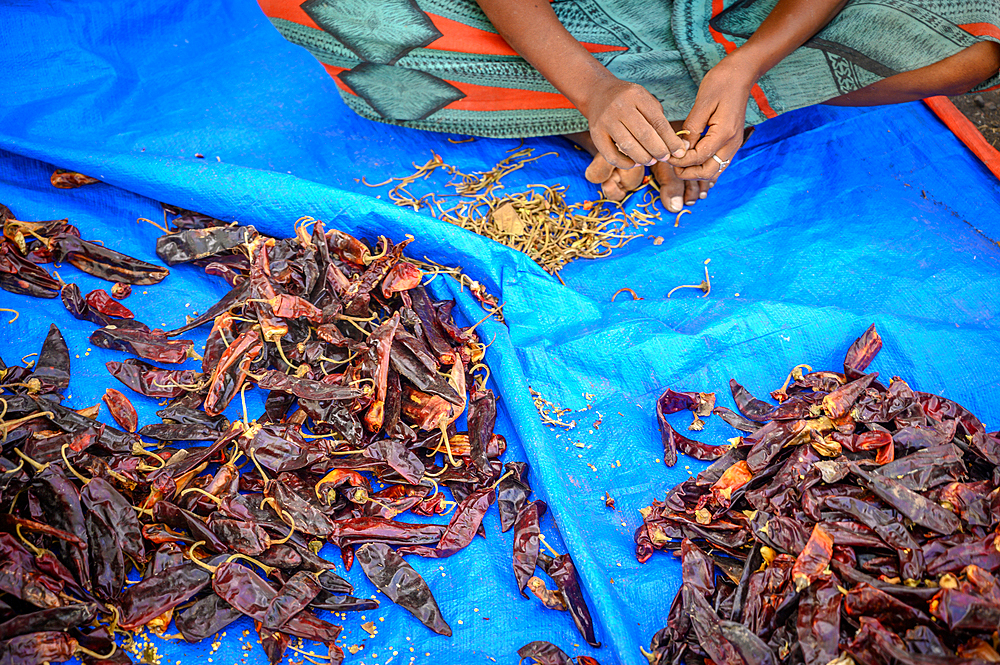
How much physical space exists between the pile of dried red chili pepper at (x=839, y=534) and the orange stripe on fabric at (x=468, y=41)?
145cm

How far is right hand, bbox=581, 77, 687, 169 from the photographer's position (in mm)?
1942

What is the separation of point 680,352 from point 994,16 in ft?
4.80

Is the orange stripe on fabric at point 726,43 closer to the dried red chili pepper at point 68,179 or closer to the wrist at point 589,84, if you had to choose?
the wrist at point 589,84

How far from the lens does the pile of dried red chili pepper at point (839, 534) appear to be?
1.41 meters

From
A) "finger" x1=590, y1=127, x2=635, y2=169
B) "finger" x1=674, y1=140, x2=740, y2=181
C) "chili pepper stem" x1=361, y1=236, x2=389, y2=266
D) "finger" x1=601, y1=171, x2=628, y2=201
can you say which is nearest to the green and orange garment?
"finger" x1=601, y1=171, x2=628, y2=201

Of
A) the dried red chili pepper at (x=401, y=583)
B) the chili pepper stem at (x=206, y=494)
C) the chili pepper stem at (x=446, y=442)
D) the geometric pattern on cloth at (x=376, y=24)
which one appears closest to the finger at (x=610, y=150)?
the geometric pattern on cloth at (x=376, y=24)

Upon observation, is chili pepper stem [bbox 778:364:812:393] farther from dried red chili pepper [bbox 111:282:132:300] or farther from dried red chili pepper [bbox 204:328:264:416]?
dried red chili pepper [bbox 111:282:132:300]

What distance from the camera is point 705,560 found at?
5.33ft

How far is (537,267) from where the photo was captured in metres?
2.19

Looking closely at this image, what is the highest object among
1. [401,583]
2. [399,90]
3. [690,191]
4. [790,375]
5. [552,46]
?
[552,46]

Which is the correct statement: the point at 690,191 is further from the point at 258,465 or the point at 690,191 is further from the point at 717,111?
the point at 258,465

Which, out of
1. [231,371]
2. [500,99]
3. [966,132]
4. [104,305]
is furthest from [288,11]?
[966,132]

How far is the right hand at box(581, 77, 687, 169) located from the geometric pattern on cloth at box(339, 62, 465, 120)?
0.72 metres

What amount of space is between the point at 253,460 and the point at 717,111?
177cm
